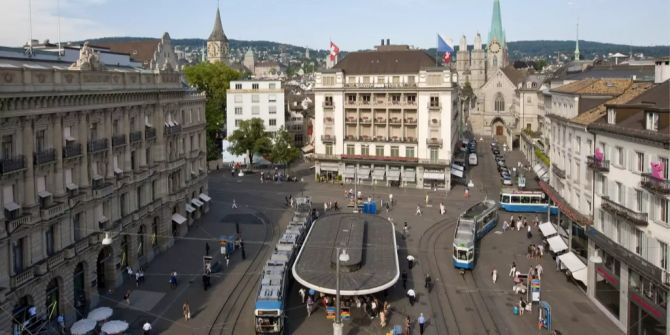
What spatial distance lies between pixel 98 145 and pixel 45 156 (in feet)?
23.3

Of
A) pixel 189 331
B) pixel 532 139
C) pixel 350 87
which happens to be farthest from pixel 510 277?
pixel 532 139

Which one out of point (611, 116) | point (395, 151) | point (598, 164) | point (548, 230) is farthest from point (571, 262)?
point (395, 151)

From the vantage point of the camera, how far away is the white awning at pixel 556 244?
5200 cm

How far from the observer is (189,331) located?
38438 millimetres

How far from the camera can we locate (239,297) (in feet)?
147

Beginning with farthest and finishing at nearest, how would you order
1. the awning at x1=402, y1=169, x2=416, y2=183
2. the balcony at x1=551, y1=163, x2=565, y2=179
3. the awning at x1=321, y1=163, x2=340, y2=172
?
the awning at x1=321, y1=163, x2=340, y2=172, the awning at x1=402, y1=169, x2=416, y2=183, the balcony at x1=551, y1=163, x2=565, y2=179

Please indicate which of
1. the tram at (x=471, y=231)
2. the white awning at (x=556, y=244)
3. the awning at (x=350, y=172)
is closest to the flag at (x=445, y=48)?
the awning at (x=350, y=172)

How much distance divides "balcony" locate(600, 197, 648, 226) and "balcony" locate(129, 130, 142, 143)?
3823cm

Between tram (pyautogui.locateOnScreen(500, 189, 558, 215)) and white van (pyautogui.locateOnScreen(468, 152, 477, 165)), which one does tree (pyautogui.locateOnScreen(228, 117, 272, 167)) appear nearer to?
white van (pyautogui.locateOnScreen(468, 152, 477, 165))

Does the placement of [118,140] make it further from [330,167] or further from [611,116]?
[330,167]

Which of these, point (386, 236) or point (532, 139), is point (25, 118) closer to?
point (386, 236)

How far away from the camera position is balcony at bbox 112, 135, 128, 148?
157ft

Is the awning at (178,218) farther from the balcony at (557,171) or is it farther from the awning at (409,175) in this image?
the awning at (409,175)

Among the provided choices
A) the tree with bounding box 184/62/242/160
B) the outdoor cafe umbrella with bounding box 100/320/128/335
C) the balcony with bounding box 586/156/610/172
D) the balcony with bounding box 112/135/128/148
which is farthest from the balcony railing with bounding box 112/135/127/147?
the tree with bounding box 184/62/242/160
